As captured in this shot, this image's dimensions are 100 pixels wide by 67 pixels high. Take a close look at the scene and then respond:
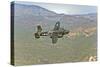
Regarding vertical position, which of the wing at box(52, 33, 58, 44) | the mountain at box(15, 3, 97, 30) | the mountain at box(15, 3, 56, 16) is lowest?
the wing at box(52, 33, 58, 44)

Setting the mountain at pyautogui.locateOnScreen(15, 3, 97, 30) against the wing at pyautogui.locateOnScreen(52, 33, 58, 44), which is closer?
the mountain at pyautogui.locateOnScreen(15, 3, 97, 30)

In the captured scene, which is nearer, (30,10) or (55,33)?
(30,10)

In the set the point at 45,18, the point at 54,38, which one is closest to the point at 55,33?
the point at 54,38

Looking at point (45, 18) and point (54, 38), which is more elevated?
point (45, 18)

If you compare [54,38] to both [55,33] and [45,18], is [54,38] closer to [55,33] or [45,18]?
[55,33]

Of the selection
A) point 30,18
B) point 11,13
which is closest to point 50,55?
point 30,18

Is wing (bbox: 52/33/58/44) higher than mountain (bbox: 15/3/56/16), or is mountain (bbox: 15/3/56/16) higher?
mountain (bbox: 15/3/56/16)

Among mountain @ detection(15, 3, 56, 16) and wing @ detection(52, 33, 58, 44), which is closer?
mountain @ detection(15, 3, 56, 16)

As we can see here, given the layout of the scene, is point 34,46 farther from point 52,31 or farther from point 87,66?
point 87,66

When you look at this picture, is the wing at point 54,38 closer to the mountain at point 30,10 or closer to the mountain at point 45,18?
the mountain at point 45,18

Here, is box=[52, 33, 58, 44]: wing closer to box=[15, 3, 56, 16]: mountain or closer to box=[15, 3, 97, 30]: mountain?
box=[15, 3, 97, 30]: mountain

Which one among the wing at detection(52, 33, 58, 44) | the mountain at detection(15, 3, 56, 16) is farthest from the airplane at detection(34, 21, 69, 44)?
the mountain at detection(15, 3, 56, 16)
